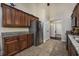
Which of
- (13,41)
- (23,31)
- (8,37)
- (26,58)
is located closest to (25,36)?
(23,31)

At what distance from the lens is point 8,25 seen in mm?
3490

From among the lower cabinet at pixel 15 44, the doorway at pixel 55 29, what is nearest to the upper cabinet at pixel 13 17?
the lower cabinet at pixel 15 44

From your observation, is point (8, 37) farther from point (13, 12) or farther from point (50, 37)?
point (50, 37)

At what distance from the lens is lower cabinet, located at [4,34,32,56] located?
308 cm

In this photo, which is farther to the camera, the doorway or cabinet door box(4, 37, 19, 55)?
cabinet door box(4, 37, 19, 55)

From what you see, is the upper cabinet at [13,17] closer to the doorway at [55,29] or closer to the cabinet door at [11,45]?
the cabinet door at [11,45]

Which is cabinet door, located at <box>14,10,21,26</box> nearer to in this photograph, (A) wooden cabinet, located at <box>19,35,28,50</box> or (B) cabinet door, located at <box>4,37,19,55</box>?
(A) wooden cabinet, located at <box>19,35,28,50</box>

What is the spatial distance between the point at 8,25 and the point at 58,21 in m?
1.47

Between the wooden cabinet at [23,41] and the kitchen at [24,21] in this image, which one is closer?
the kitchen at [24,21]

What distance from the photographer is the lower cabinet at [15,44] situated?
10.1ft

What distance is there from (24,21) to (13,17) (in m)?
0.84

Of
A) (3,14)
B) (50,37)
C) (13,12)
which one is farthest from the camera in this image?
(13,12)

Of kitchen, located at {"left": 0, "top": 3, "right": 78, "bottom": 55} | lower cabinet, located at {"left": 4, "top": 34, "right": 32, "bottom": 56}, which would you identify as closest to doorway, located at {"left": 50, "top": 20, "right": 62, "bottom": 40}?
kitchen, located at {"left": 0, "top": 3, "right": 78, "bottom": 55}

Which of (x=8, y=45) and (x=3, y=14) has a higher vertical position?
(x=3, y=14)
